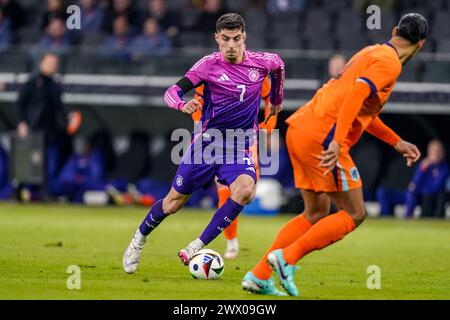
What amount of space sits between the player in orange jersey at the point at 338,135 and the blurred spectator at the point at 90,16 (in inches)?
533

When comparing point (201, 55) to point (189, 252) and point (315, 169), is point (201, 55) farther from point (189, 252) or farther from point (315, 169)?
point (315, 169)

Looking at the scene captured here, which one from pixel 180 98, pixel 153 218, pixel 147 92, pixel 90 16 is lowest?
pixel 147 92

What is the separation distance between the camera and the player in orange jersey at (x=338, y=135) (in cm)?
827

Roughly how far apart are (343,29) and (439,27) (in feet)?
5.51

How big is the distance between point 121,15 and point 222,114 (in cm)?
1168

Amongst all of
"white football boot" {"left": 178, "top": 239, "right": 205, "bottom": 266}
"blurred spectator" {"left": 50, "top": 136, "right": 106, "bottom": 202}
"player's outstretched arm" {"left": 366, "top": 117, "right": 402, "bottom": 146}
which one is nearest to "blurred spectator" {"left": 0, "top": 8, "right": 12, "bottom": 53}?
"blurred spectator" {"left": 50, "top": 136, "right": 106, "bottom": 202}

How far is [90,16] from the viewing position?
2203 centimetres

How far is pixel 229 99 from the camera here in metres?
10.2

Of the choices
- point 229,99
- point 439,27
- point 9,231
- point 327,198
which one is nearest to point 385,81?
point 327,198

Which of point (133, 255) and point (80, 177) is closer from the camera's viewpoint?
point (133, 255)

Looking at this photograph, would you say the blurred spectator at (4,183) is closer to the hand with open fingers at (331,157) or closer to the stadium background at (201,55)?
the stadium background at (201,55)

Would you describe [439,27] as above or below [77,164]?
above

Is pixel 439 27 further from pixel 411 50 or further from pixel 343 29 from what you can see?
pixel 411 50

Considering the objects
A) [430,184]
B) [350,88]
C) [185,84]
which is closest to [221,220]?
[185,84]
